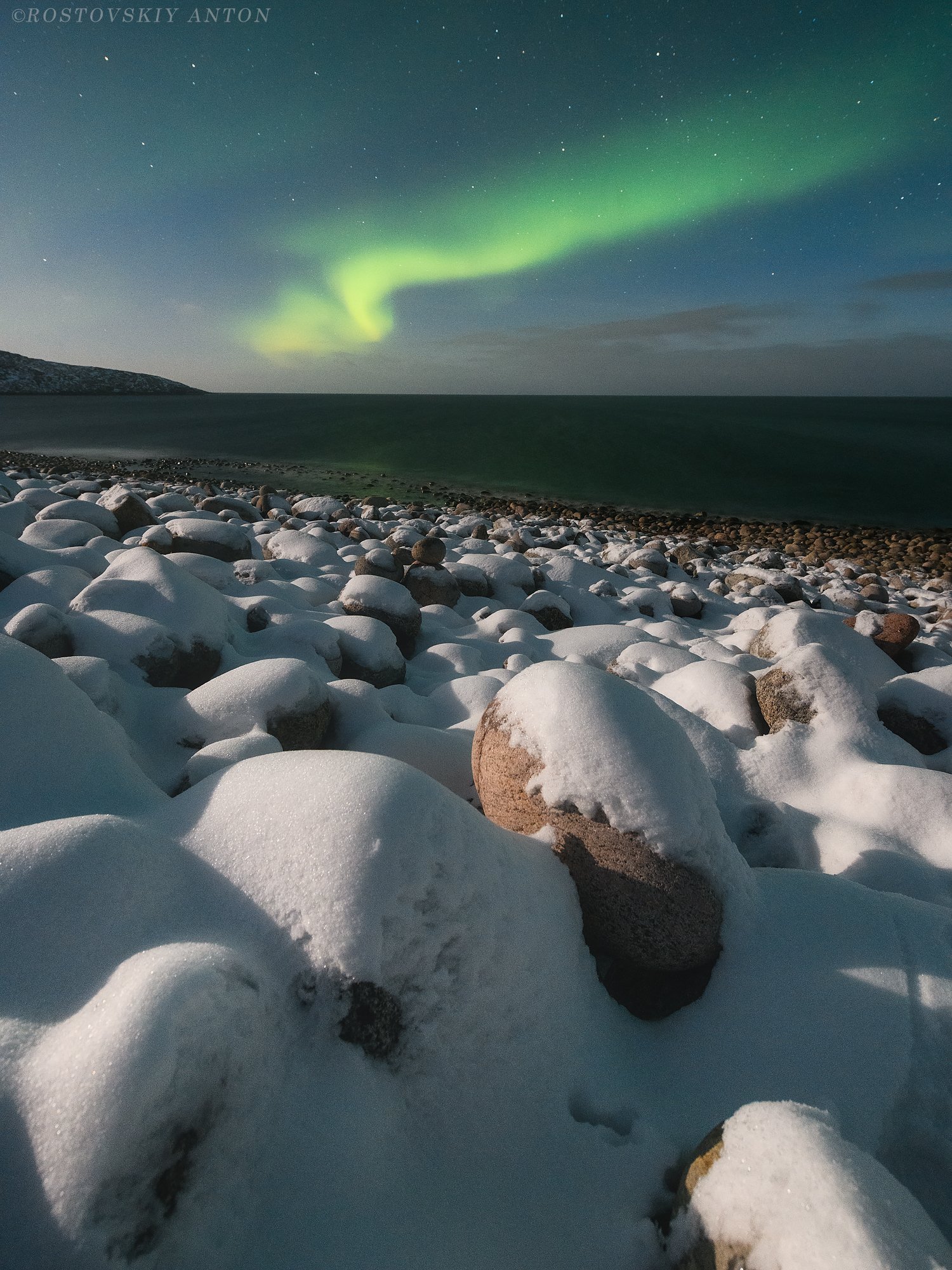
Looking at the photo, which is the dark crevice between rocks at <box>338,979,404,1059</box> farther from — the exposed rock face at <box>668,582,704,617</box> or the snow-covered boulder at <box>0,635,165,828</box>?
the exposed rock face at <box>668,582,704,617</box>

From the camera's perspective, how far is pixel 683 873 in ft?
6.59

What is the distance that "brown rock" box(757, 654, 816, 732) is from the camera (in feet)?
11.0

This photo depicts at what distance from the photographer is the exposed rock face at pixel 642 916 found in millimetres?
1993

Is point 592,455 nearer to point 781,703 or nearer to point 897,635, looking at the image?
point 897,635

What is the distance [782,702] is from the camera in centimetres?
338

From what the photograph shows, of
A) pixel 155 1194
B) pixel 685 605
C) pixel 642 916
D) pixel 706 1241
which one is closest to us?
pixel 155 1194

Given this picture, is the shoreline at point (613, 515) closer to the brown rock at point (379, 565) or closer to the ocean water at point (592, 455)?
the ocean water at point (592, 455)

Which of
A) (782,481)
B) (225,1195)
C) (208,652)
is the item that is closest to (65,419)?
(782,481)

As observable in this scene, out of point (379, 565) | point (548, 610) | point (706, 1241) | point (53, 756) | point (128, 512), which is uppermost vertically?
point (128, 512)

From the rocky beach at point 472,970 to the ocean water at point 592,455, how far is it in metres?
18.3

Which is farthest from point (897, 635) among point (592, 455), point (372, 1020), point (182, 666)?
point (592, 455)

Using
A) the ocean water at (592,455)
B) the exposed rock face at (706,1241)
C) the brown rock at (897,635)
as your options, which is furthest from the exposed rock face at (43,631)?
the ocean water at (592,455)

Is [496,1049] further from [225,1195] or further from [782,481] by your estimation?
[782,481]

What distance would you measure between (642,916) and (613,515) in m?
16.8
